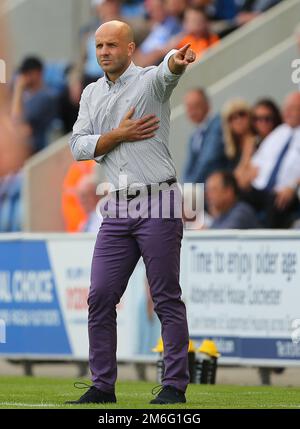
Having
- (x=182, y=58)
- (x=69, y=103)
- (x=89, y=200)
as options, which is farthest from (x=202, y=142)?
(x=182, y=58)

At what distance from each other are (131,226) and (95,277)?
377mm

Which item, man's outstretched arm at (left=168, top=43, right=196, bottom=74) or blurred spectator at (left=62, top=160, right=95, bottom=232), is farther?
blurred spectator at (left=62, top=160, right=95, bottom=232)

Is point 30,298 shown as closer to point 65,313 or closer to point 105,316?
point 65,313

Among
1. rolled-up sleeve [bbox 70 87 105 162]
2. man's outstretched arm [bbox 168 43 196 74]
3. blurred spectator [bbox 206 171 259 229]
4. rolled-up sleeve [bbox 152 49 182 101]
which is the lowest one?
blurred spectator [bbox 206 171 259 229]

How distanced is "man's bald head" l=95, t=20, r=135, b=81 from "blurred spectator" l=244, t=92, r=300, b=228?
20.0 ft

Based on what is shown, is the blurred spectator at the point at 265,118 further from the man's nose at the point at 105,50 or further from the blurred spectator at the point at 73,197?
the man's nose at the point at 105,50

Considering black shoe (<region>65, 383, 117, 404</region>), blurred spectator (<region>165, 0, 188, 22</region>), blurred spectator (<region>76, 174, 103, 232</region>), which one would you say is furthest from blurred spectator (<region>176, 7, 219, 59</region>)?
black shoe (<region>65, 383, 117, 404</region>)

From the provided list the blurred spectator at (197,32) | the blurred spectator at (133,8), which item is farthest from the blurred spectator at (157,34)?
the blurred spectator at (133,8)

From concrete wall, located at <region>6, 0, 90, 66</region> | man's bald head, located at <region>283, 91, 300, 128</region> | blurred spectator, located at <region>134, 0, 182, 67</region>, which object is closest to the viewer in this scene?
man's bald head, located at <region>283, 91, 300, 128</region>

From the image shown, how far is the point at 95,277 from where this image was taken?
25.7ft

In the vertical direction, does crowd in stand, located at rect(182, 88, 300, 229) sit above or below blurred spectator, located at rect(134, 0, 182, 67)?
below

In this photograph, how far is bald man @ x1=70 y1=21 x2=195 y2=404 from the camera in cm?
773

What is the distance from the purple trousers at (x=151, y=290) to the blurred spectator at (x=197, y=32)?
826 cm

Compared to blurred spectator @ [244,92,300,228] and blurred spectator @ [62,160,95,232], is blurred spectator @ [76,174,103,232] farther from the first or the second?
blurred spectator @ [244,92,300,228]
